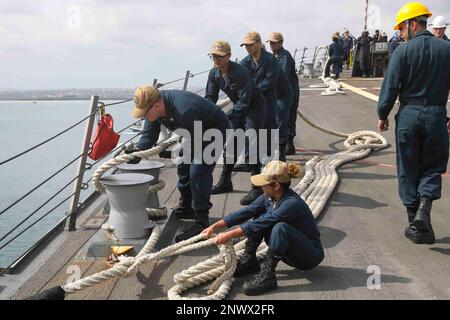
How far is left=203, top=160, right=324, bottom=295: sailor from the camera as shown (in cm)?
287

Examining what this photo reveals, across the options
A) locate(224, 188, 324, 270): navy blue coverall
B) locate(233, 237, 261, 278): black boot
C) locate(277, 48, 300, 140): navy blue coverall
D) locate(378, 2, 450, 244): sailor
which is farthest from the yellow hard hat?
locate(277, 48, 300, 140): navy blue coverall

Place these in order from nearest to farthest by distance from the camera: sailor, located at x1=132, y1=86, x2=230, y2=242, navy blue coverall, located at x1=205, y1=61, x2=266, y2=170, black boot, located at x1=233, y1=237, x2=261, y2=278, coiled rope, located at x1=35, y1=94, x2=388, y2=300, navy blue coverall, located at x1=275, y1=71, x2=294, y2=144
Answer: coiled rope, located at x1=35, y1=94, x2=388, y2=300
black boot, located at x1=233, y1=237, x2=261, y2=278
sailor, located at x1=132, y1=86, x2=230, y2=242
navy blue coverall, located at x1=205, y1=61, x2=266, y2=170
navy blue coverall, located at x1=275, y1=71, x2=294, y2=144

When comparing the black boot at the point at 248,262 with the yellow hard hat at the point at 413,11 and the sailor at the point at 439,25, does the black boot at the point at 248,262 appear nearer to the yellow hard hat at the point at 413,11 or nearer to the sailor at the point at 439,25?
the yellow hard hat at the point at 413,11

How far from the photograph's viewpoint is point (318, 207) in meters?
4.38

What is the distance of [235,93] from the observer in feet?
15.6

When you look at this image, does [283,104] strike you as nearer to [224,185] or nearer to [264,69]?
[264,69]

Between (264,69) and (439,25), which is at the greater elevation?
A: (439,25)

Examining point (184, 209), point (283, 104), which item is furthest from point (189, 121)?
point (283, 104)

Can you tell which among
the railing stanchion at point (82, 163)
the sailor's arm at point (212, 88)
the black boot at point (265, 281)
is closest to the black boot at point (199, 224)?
the black boot at point (265, 281)

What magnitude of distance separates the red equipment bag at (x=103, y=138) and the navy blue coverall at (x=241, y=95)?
4.21 feet

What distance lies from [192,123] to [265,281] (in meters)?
1.28

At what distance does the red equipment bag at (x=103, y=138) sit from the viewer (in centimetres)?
393

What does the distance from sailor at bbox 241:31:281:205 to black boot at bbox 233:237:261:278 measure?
2.37 meters

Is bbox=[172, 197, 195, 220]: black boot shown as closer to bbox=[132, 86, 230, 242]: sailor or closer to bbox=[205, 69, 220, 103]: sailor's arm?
bbox=[132, 86, 230, 242]: sailor
